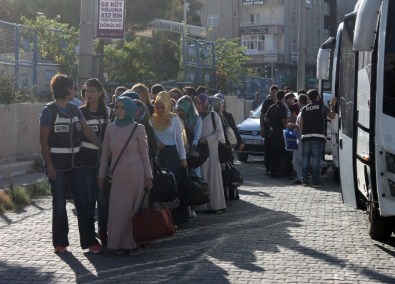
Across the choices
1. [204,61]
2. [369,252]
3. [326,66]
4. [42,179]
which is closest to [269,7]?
[204,61]

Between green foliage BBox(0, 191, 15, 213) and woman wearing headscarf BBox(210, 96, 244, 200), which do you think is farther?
woman wearing headscarf BBox(210, 96, 244, 200)

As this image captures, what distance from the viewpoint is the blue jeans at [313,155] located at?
1680cm

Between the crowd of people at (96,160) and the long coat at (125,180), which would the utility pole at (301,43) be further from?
the long coat at (125,180)

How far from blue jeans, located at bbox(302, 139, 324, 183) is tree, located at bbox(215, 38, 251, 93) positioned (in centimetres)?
1568

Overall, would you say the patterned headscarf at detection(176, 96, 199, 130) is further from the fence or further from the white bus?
the fence

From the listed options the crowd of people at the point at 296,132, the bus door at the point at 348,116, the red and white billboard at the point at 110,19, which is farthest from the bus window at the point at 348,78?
the red and white billboard at the point at 110,19

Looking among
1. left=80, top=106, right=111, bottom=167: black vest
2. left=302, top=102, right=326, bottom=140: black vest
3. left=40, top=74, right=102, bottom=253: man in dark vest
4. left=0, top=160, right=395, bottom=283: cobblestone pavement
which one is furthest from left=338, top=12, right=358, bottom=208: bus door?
left=302, top=102, right=326, bottom=140: black vest

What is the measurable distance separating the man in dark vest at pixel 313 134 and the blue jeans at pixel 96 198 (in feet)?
24.3

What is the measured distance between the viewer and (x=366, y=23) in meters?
8.59

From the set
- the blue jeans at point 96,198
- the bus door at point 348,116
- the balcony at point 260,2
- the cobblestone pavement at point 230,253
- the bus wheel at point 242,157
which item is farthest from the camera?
the balcony at point 260,2

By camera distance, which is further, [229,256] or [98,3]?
Result: [98,3]

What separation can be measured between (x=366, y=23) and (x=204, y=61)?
2176cm

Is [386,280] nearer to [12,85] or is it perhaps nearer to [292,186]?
[292,186]

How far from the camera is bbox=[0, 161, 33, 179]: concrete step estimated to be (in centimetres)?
1617
